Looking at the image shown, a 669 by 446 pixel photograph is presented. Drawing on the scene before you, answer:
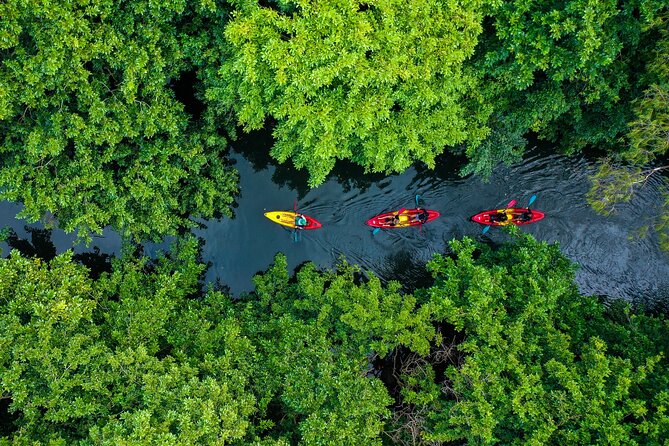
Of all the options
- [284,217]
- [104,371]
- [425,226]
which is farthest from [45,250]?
[425,226]

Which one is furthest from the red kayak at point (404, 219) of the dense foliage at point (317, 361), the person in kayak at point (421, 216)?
the dense foliage at point (317, 361)

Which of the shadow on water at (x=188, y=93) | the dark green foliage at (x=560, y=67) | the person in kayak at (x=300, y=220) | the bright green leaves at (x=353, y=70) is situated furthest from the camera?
the person in kayak at (x=300, y=220)

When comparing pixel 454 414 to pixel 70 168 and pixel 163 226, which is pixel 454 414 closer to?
pixel 163 226

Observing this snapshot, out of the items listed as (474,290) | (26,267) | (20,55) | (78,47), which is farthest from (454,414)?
(20,55)

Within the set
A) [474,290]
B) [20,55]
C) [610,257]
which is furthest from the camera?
[610,257]

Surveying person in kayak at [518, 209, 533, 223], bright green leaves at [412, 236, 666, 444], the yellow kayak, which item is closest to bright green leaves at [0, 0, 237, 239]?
the yellow kayak

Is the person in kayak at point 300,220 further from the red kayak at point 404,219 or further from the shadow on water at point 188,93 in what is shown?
the shadow on water at point 188,93
